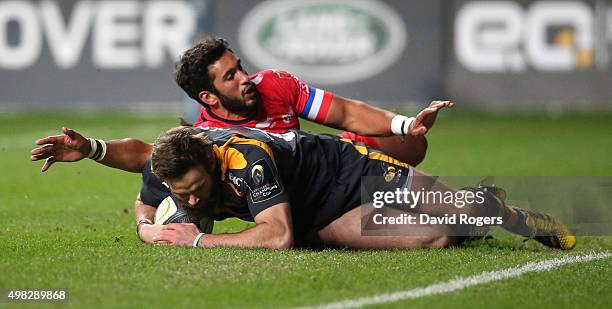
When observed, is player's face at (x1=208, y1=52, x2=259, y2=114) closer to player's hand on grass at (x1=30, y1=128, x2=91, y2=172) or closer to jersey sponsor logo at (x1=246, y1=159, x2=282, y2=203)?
player's hand on grass at (x1=30, y1=128, x2=91, y2=172)

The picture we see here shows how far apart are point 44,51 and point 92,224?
13092mm

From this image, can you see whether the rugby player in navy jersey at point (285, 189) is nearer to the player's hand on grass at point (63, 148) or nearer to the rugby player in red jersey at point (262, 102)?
the player's hand on grass at point (63, 148)

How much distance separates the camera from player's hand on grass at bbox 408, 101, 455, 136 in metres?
7.52

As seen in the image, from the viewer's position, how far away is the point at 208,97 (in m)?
8.24

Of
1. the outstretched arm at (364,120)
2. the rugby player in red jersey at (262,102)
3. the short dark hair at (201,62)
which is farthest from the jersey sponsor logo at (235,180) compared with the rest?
the outstretched arm at (364,120)

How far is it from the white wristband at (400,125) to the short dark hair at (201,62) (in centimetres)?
133

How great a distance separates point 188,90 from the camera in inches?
327

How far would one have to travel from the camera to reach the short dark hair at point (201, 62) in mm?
8156

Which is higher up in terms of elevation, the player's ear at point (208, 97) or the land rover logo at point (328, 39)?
the player's ear at point (208, 97)

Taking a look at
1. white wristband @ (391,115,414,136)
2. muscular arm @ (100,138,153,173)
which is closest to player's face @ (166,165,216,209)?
muscular arm @ (100,138,153,173)

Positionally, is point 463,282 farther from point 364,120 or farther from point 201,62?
point 201,62

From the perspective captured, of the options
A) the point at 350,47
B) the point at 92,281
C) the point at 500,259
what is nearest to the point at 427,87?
the point at 350,47

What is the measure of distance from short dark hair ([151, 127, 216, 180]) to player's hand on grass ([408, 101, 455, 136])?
150 centimetres

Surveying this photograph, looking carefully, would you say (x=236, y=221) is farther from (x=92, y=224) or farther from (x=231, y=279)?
(x=231, y=279)
